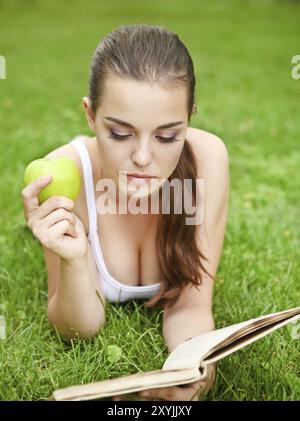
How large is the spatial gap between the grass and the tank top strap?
1.14ft

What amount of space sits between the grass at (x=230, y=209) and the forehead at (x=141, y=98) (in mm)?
842

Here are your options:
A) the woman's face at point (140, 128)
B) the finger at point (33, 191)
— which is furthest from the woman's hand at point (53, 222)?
→ the woman's face at point (140, 128)

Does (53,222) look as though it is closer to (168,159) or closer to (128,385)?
(168,159)

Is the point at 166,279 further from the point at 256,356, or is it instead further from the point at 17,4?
the point at 17,4

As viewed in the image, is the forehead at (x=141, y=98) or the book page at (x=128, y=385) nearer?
the book page at (x=128, y=385)

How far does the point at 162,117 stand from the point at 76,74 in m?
5.82

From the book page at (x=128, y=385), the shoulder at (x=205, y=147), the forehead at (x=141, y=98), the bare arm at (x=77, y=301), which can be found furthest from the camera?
the shoulder at (x=205, y=147)

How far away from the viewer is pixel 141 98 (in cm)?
184

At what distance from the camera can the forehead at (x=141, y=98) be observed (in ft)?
6.05

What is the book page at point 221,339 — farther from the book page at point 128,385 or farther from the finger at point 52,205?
the finger at point 52,205

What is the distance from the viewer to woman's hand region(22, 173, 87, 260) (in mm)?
1924

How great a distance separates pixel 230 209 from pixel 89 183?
60.1 inches

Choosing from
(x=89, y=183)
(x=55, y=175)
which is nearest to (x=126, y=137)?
(x=55, y=175)
